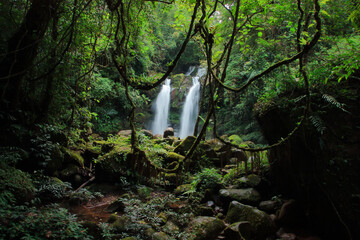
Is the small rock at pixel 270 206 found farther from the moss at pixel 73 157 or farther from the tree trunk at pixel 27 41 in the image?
the tree trunk at pixel 27 41

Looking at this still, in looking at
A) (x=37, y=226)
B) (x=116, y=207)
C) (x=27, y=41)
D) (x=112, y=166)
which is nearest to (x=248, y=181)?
(x=116, y=207)

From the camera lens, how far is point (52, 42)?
4379mm

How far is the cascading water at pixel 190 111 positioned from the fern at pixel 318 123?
15.4 meters

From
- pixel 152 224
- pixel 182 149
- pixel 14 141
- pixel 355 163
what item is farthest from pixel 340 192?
pixel 14 141

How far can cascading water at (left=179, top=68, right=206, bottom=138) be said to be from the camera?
62.5 feet

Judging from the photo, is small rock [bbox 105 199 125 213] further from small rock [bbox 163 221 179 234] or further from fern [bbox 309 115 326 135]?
fern [bbox 309 115 326 135]

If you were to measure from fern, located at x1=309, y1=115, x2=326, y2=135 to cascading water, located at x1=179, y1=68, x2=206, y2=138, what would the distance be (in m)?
15.4

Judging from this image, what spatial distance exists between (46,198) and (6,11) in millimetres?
4055

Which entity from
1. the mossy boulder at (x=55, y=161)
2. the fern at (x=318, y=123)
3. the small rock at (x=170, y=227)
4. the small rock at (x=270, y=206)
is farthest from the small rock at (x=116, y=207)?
the fern at (x=318, y=123)

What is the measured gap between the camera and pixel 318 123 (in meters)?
3.38

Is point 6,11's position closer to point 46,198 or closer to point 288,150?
point 46,198

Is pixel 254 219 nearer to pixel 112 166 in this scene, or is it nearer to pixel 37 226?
pixel 37 226

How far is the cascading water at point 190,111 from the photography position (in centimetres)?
1904

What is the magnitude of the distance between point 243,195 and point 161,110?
54.1 ft
